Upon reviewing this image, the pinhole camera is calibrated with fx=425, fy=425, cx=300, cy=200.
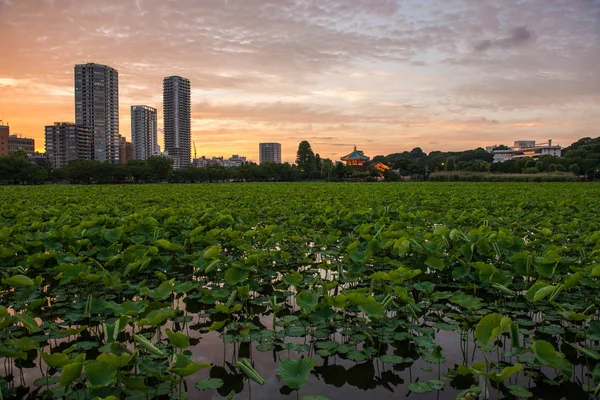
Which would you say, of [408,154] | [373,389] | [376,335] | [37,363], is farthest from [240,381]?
[408,154]

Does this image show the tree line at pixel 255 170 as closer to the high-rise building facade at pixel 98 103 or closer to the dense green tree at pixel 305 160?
the dense green tree at pixel 305 160

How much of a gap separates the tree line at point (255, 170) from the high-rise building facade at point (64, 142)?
3911cm

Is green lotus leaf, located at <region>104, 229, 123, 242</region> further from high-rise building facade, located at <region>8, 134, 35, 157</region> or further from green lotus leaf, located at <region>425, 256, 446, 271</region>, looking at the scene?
high-rise building facade, located at <region>8, 134, 35, 157</region>

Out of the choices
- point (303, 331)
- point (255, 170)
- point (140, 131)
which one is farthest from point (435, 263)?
point (140, 131)

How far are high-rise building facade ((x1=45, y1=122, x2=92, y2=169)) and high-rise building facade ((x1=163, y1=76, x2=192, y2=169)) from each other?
88.5 feet

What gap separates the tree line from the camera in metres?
49.3

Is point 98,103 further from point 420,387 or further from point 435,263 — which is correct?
point 420,387

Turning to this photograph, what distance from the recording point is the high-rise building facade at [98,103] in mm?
104875

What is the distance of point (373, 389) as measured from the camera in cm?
249

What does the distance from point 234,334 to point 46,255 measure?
2.19 meters

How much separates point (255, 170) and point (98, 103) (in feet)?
203

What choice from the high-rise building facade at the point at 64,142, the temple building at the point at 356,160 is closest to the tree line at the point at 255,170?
the temple building at the point at 356,160

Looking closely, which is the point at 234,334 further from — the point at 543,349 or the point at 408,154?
the point at 408,154

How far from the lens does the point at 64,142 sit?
330 feet
